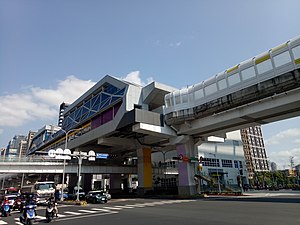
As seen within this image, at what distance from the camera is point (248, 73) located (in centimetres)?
2825

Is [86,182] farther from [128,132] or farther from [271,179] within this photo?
[271,179]

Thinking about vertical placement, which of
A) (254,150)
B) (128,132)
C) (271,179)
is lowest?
(271,179)

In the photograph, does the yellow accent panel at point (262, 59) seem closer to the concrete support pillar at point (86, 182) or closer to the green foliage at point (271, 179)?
Answer: the concrete support pillar at point (86, 182)

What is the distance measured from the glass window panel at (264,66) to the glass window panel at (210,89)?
6.35 m

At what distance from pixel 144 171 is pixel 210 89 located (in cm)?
2185

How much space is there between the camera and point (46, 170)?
43750 mm

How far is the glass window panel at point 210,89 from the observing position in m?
32.0

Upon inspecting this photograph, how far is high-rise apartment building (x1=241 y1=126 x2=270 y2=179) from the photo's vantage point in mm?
109312

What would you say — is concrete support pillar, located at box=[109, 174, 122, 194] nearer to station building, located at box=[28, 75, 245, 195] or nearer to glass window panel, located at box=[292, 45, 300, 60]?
station building, located at box=[28, 75, 245, 195]

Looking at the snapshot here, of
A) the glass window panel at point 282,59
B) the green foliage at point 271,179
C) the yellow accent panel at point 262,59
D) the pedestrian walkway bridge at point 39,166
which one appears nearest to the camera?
the glass window panel at point 282,59

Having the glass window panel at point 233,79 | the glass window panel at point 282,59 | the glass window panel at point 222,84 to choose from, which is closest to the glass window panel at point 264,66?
the glass window panel at point 282,59

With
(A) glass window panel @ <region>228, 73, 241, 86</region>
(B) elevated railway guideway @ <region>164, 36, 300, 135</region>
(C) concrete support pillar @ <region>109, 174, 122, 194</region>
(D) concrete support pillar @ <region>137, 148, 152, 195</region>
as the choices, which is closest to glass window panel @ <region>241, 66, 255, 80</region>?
(B) elevated railway guideway @ <region>164, 36, 300, 135</region>

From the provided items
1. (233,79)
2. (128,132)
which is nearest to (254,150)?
(128,132)

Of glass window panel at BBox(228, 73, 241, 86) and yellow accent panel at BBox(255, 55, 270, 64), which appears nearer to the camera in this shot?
yellow accent panel at BBox(255, 55, 270, 64)
